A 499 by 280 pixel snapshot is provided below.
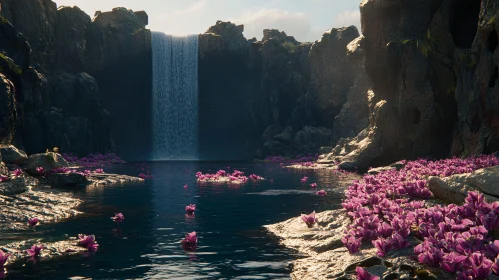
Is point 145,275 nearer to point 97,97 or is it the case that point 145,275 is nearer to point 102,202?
point 102,202

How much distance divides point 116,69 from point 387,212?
70235mm

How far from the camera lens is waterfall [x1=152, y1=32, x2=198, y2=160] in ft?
245

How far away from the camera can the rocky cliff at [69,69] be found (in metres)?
46.6

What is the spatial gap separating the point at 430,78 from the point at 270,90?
4555 cm

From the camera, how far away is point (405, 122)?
35781 mm

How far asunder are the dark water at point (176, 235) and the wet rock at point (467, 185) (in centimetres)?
379

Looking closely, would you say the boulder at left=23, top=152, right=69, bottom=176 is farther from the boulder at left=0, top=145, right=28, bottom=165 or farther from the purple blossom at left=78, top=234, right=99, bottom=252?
the purple blossom at left=78, top=234, right=99, bottom=252

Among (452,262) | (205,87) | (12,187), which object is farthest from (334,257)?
(205,87)

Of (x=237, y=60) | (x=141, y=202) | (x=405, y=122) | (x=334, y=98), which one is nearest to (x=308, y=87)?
(x=334, y=98)

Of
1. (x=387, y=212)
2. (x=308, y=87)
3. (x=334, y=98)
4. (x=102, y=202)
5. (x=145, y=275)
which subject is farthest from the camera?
A: (x=308, y=87)

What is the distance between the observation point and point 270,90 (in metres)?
77.9

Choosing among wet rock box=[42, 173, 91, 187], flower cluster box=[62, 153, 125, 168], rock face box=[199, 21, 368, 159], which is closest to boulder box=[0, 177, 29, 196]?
wet rock box=[42, 173, 91, 187]

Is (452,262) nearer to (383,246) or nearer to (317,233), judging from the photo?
(383,246)

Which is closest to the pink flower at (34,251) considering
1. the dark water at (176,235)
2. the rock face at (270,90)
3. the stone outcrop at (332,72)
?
the dark water at (176,235)
